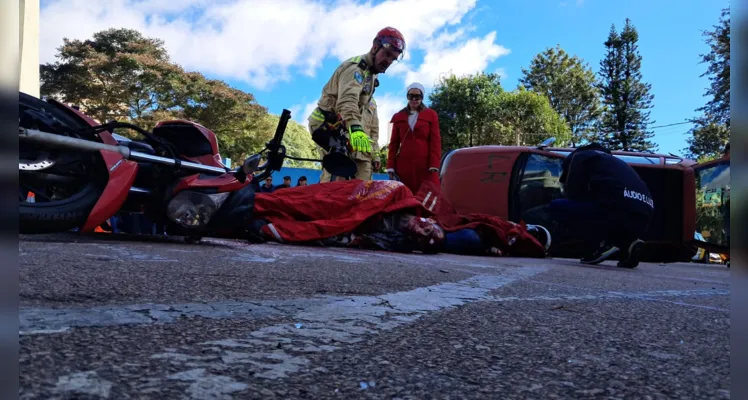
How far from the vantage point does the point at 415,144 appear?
6.45 meters

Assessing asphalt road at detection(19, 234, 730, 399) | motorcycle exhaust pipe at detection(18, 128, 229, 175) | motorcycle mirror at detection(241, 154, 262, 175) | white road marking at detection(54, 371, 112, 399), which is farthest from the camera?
motorcycle mirror at detection(241, 154, 262, 175)

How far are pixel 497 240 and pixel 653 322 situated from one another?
12.2ft

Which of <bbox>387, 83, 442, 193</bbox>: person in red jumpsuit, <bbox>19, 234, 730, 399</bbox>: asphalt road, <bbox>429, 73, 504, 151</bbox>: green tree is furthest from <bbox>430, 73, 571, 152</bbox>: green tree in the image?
<bbox>19, 234, 730, 399</bbox>: asphalt road

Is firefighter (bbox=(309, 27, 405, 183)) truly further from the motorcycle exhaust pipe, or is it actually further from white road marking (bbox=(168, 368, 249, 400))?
white road marking (bbox=(168, 368, 249, 400))

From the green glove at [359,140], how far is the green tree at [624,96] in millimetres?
36606

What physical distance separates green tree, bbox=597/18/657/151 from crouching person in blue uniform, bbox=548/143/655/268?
35.5 metres

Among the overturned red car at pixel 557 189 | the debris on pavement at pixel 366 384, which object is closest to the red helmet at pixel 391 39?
the overturned red car at pixel 557 189

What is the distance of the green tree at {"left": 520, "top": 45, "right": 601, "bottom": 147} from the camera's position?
40.7 metres

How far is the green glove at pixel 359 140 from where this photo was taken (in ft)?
16.9

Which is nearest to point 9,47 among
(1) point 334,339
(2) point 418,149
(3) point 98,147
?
(1) point 334,339

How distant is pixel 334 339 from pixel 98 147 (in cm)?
270

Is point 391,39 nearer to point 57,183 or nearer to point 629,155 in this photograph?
point 57,183

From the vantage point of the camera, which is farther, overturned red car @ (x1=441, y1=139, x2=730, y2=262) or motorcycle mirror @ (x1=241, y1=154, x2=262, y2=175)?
overturned red car @ (x1=441, y1=139, x2=730, y2=262)

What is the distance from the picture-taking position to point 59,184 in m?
3.30
